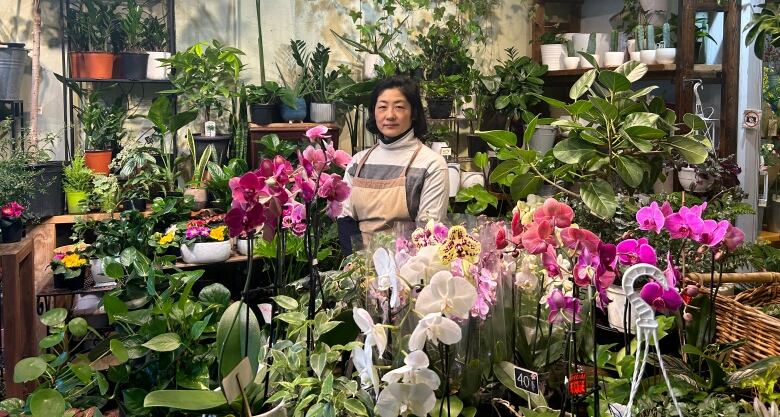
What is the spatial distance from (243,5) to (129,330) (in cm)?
342

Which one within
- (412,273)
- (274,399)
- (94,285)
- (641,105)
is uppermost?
(641,105)

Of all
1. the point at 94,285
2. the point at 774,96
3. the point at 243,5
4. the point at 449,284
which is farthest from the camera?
the point at 243,5

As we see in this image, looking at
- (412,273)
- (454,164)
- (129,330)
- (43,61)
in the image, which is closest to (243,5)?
(43,61)

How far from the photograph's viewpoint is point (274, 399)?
105cm

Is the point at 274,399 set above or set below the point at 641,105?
below

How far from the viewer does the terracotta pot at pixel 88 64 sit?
148 inches

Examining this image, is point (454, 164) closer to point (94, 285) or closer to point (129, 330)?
point (94, 285)

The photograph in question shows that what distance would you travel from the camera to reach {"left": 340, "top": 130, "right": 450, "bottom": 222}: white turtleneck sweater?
3076 mm

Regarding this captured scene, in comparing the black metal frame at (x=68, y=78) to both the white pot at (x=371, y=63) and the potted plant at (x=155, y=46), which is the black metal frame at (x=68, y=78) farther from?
the white pot at (x=371, y=63)

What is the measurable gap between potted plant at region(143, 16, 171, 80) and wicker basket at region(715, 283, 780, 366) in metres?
3.22

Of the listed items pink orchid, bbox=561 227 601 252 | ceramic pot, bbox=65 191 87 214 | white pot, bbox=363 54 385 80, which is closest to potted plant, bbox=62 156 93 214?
ceramic pot, bbox=65 191 87 214

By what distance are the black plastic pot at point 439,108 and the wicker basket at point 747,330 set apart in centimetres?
295

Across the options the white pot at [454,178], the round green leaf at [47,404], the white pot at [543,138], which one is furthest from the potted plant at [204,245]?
the round green leaf at [47,404]

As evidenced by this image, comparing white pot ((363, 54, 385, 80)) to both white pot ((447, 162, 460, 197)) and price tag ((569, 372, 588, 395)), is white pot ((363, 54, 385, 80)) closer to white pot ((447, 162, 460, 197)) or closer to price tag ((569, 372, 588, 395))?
white pot ((447, 162, 460, 197))
